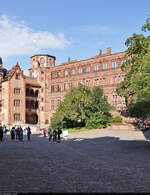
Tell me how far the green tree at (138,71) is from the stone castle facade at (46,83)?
3007 centimetres

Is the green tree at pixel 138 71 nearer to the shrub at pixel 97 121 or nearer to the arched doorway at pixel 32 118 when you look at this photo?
the shrub at pixel 97 121

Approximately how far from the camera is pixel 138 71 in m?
25.8

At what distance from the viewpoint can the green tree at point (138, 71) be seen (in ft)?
65.7

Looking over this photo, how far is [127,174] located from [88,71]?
56804 mm

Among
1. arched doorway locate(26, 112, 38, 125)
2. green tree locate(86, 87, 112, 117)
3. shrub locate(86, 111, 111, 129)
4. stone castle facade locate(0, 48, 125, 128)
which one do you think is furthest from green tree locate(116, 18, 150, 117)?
arched doorway locate(26, 112, 38, 125)

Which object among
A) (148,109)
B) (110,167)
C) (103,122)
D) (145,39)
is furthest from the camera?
(103,122)

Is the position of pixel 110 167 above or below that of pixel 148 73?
below

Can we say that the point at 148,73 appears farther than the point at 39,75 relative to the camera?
No

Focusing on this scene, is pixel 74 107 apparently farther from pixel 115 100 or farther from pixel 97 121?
pixel 115 100

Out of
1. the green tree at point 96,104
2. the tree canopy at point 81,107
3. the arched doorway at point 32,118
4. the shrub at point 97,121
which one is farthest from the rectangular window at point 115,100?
the arched doorway at point 32,118

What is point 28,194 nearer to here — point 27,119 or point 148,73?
point 148,73

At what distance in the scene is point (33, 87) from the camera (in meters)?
74.3

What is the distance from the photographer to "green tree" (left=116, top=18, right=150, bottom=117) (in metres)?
20.0

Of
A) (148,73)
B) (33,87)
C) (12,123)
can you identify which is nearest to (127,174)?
(148,73)
